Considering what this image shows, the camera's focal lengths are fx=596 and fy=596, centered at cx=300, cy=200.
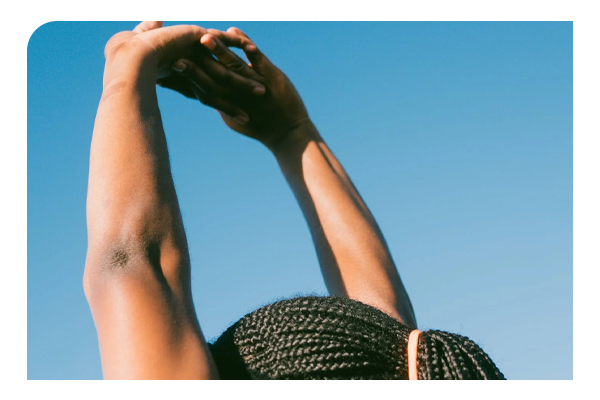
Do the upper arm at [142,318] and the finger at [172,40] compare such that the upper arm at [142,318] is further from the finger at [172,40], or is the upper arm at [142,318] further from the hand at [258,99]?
the hand at [258,99]

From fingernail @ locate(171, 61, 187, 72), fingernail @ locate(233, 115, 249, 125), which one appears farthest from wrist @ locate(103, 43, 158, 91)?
fingernail @ locate(233, 115, 249, 125)

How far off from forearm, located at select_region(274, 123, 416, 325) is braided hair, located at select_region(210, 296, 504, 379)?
0.56 metres

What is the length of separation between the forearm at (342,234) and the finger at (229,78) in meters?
0.36

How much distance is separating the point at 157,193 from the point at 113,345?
1.50 feet

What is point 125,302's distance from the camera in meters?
1.52

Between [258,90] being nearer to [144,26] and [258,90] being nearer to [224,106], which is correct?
[224,106]

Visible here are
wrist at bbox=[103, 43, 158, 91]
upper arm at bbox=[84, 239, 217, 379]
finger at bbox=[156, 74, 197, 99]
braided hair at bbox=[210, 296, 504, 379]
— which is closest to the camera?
upper arm at bbox=[84, 239, 217, 379]

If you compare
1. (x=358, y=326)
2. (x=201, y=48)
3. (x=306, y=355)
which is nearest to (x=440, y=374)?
(x=358, y=326)

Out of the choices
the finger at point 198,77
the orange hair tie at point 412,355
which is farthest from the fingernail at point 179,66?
the orange hair tie at point 412,355

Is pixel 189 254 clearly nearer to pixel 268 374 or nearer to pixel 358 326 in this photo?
pixel 268 374

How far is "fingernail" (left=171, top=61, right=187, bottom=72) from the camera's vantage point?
2.59 m

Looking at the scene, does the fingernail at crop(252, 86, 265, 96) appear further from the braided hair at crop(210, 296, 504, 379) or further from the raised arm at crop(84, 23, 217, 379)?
the braided hair at crop(210, 296, 504, 379)

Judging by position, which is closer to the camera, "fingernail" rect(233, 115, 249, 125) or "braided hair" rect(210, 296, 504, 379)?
"braided hair" rect(210, 296, 504, 379)
